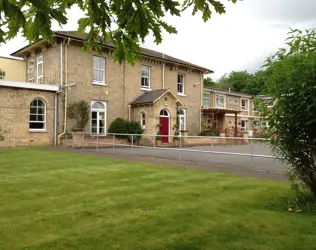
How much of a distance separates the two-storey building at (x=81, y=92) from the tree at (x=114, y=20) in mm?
15017

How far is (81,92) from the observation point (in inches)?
870

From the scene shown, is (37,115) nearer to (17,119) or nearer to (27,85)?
(17,119)

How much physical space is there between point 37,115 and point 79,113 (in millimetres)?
2677

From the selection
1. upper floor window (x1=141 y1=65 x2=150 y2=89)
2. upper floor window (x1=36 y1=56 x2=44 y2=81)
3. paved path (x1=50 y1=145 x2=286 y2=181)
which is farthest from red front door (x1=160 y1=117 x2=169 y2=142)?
paved path (x1=50 y1=145 x2=286 y2=181)

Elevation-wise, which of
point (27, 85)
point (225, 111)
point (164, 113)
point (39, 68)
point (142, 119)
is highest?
point (39, 68)

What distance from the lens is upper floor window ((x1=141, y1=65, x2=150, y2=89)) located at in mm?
26469

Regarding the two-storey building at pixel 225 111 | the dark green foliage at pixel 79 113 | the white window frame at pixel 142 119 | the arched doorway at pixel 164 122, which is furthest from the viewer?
the two-storey building at pixel 225 111

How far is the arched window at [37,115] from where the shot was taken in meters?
20.2

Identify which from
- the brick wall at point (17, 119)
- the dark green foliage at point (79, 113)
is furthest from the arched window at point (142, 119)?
the brick wall at point (17, 119)

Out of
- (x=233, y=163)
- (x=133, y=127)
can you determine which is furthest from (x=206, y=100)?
(x=233, y=163)

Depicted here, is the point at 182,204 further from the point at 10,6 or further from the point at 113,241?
the point at 10,6

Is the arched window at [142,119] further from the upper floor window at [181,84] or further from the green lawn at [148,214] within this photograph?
the green lawn at [148,214]

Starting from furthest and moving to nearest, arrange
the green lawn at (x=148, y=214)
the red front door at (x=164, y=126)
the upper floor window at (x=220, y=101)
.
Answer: the upper floor window at (x=220, y=101), the red front door at (x=164, y=126), the green lawn at (x=148, y=214)

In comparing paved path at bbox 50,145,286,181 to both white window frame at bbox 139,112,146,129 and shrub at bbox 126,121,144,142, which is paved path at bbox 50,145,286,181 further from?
white window frame at bbox 139,112,146,129
